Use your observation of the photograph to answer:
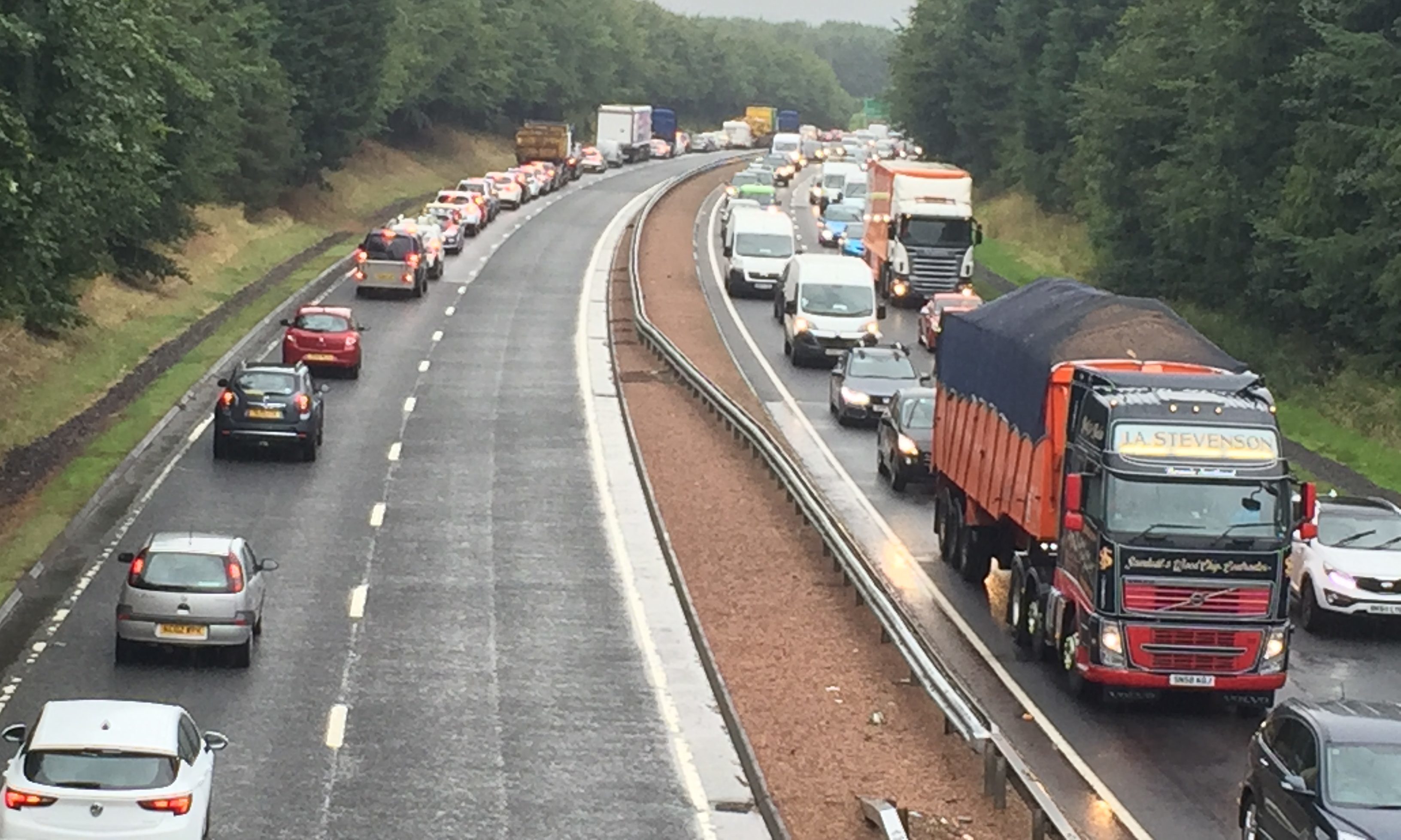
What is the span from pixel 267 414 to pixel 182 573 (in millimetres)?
12617

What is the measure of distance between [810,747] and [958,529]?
948 centimetres

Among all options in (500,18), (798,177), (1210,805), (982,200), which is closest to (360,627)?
(1210,805)

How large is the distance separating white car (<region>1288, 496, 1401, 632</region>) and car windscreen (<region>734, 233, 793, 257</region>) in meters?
37.5

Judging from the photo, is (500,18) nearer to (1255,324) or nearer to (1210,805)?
(1255,324)

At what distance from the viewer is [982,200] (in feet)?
333

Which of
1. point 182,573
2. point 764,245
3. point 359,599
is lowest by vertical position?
point 359,599

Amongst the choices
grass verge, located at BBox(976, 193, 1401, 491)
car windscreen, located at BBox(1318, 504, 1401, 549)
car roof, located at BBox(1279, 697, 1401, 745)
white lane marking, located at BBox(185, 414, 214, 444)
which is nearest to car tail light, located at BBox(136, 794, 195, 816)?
car roof, located at BBox(1279, 697, 1401, 745)

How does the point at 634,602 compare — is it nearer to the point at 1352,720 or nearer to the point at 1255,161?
the point at 1352,720

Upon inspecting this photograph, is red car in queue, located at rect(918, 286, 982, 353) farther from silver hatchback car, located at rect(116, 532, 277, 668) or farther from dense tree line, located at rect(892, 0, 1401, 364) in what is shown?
silver hatchback car, located at rect(116, 532, 277, 668)

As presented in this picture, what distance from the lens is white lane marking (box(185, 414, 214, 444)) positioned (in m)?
37.7

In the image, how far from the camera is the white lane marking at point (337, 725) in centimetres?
2028

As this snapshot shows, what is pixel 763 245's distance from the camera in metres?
65.8

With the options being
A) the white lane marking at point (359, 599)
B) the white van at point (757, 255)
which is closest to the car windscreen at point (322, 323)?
the white lane marking at point (359, 599)

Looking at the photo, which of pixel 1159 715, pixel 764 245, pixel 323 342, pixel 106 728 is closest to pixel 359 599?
pixel 1159 715
